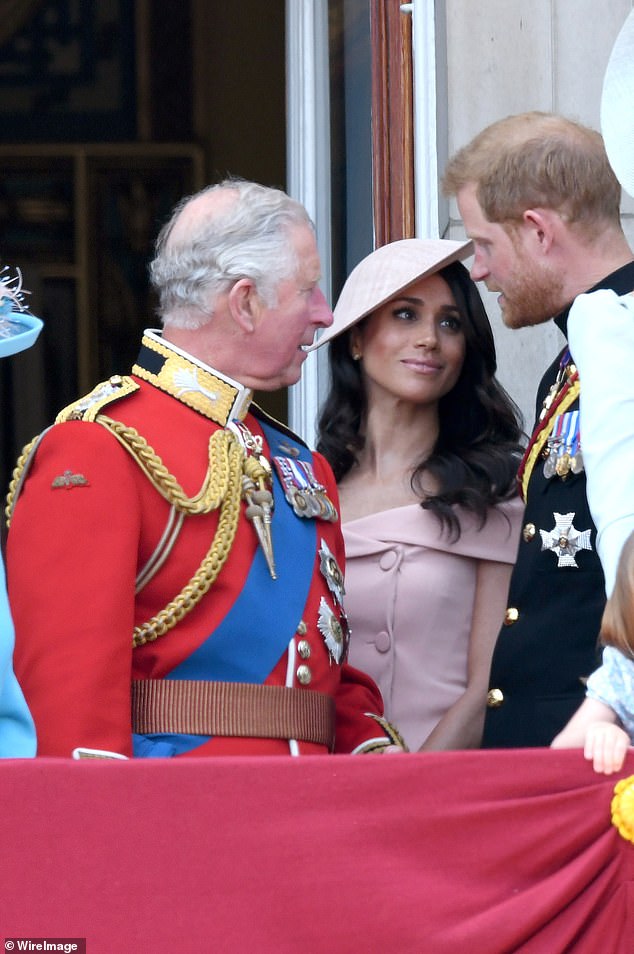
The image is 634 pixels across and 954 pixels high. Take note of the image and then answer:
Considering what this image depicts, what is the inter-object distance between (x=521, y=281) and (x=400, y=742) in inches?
34.0

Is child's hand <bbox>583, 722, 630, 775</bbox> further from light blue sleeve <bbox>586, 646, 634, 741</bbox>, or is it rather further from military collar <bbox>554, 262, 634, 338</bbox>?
military collar <bbox>554, 262, 634, 338</bbox>

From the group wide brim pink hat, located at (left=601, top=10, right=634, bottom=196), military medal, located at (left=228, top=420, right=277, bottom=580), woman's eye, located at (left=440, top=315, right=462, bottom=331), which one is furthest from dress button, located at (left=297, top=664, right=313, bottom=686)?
woman's eye, located at (left=440, top=315, right=462, bottom=331)

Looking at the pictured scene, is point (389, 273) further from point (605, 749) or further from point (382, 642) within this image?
point (605, 749)

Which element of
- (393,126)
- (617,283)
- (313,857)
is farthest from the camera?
(393,126)

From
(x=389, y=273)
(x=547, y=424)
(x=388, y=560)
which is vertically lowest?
(x=388, y=560)

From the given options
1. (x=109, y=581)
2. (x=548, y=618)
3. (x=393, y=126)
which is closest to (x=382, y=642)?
(x=548, y=618)

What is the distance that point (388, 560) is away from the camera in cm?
370

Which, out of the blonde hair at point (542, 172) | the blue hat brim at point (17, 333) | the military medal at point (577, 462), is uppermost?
the blonde hair at point (542, 172)

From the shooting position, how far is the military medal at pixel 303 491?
125 inches

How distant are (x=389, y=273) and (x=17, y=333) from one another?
141 cm

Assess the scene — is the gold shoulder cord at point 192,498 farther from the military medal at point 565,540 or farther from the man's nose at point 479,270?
A: the man's nose at point 479,270

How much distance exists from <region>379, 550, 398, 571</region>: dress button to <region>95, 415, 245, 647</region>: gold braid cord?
70 cm

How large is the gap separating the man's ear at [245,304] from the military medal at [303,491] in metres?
0.24

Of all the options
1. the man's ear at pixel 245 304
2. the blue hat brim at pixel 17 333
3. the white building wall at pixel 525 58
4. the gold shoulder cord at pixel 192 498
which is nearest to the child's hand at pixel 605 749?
the gold shoulder cord at pixel 192 498
